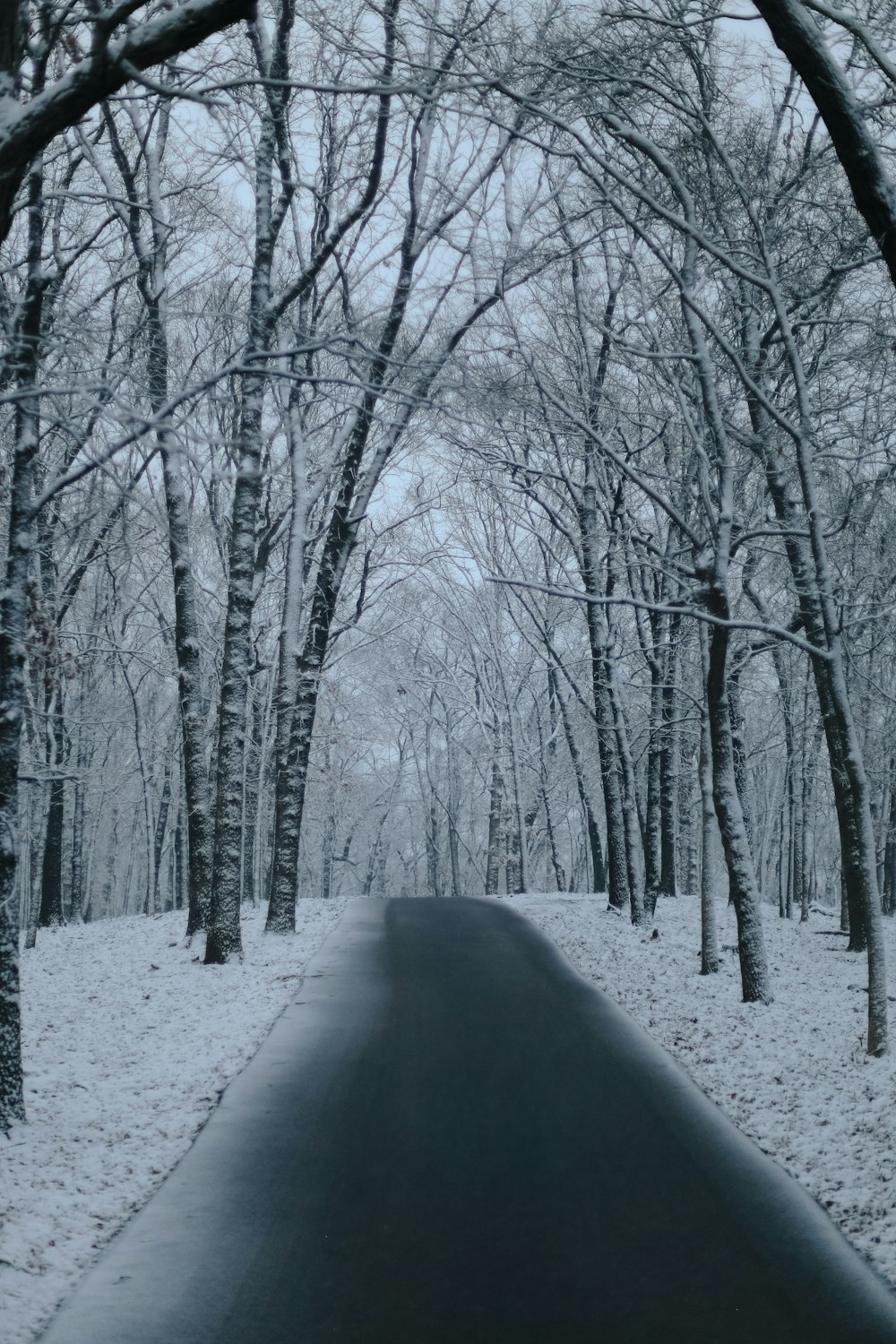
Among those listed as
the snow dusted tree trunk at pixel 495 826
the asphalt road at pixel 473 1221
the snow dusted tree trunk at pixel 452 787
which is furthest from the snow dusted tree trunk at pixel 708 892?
the snow dusted tree trunk at pixel 452 787

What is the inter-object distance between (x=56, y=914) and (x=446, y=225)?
17.3 metres

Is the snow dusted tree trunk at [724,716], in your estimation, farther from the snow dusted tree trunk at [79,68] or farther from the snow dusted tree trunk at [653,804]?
the snow dusted tree trunk at [79,68]

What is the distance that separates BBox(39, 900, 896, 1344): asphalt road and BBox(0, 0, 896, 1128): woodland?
229cm

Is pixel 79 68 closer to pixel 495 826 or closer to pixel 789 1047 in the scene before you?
pixel 789 1047

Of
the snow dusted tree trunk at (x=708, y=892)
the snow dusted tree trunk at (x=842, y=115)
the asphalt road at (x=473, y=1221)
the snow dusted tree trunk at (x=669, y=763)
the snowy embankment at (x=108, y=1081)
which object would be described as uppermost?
the snow dusted tree trunk at (x=842, y=115)

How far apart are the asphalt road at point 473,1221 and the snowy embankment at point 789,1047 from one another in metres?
A: 0.25

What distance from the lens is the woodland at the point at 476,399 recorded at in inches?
247

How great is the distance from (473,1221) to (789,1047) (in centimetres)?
495

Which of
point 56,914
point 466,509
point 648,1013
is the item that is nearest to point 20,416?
point 648,1013

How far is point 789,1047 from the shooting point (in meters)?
9.09

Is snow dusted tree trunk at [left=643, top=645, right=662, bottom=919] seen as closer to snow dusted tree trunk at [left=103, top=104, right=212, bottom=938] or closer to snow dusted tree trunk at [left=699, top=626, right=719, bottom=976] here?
snow dusted tree trunk at [left=699, top=626, right=719, bottom=976]

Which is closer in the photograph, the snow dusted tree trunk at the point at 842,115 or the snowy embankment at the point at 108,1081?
the snowy embankment at the point at 108,1081

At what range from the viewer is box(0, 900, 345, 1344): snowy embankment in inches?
194

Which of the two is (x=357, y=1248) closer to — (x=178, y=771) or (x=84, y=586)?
(x=84, y=586)
